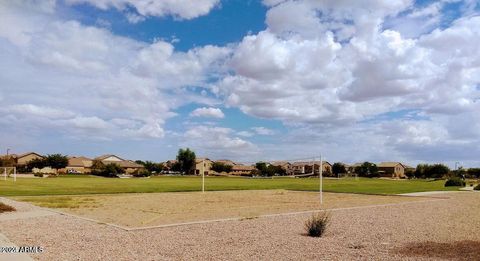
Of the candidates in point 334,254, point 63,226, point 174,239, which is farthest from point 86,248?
point 334,254

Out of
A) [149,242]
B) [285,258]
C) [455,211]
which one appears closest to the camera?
[285,258]

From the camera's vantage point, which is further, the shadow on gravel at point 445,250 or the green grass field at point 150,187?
the green grass field at point 150,187

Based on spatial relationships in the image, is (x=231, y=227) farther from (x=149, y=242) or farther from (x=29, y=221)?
(x=29, y=221)

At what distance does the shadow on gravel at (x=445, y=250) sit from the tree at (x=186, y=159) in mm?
146770

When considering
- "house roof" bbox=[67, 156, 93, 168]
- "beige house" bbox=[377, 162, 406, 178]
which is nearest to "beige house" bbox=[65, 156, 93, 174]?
"house roof" bbox=[67, 156, 93, 168]

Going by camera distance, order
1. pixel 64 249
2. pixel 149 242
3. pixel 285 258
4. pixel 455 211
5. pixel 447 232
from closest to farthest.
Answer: pixel 285 258, pixel 64 249, pixel 149 242, pixel 447 232, pixel 455 211

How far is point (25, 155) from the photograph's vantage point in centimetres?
16662

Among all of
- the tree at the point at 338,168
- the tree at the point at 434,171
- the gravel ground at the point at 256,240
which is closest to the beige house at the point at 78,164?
the tree at the point at 338,168

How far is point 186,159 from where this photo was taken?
518 ft

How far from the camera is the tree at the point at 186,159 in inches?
6201

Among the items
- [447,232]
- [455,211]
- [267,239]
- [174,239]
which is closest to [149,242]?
[174,239]

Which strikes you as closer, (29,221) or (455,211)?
(29,221)

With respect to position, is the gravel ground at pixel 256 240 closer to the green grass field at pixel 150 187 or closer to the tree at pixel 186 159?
the green grass field at pixel 150 187

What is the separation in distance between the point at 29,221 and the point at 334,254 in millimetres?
11683
